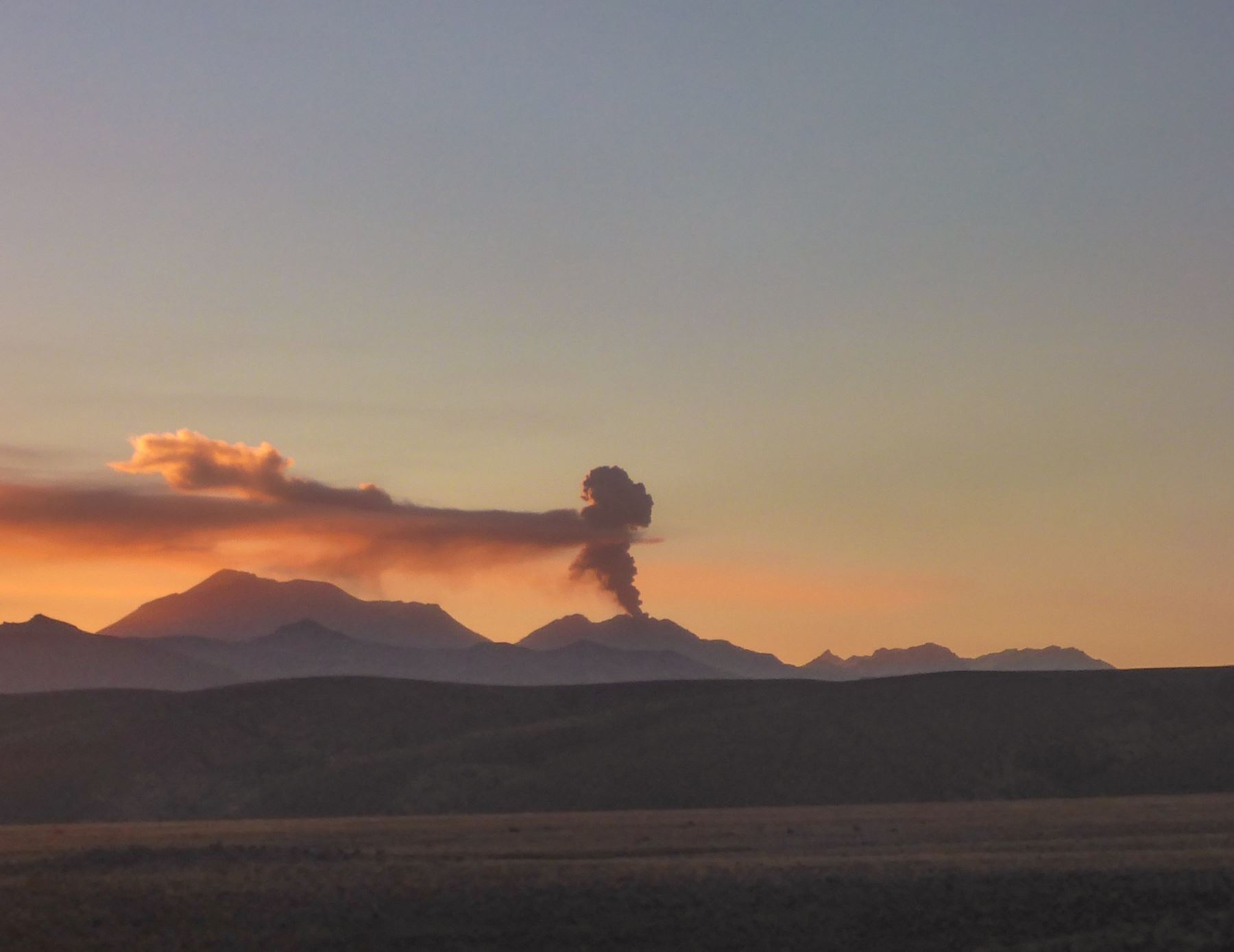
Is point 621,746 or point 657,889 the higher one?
point 621,746

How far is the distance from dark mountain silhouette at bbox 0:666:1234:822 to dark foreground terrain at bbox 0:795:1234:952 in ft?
70.1

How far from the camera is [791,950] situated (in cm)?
3906

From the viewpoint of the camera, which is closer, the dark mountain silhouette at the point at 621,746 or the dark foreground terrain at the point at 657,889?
→ the dark foreground terrain at the point at 657,889

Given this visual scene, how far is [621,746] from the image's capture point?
99.4m

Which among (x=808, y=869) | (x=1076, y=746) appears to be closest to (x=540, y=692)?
(x=1076, y=746)

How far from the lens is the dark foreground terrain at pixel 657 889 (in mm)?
40438

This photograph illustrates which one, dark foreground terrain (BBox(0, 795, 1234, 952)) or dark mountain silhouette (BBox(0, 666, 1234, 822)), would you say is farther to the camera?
dark mountain silhouette (BBox(0, 666, 1234, 822))

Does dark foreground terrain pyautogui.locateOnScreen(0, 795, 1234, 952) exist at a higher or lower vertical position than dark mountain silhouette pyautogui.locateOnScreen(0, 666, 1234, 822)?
lower

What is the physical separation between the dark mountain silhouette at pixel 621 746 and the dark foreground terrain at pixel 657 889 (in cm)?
2137

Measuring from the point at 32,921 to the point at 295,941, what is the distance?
8032 mm

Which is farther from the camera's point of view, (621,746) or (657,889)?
(621,746)

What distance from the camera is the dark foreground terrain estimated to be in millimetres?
40438

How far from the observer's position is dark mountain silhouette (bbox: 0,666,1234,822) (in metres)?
91.2

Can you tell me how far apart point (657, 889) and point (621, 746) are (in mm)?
52989
